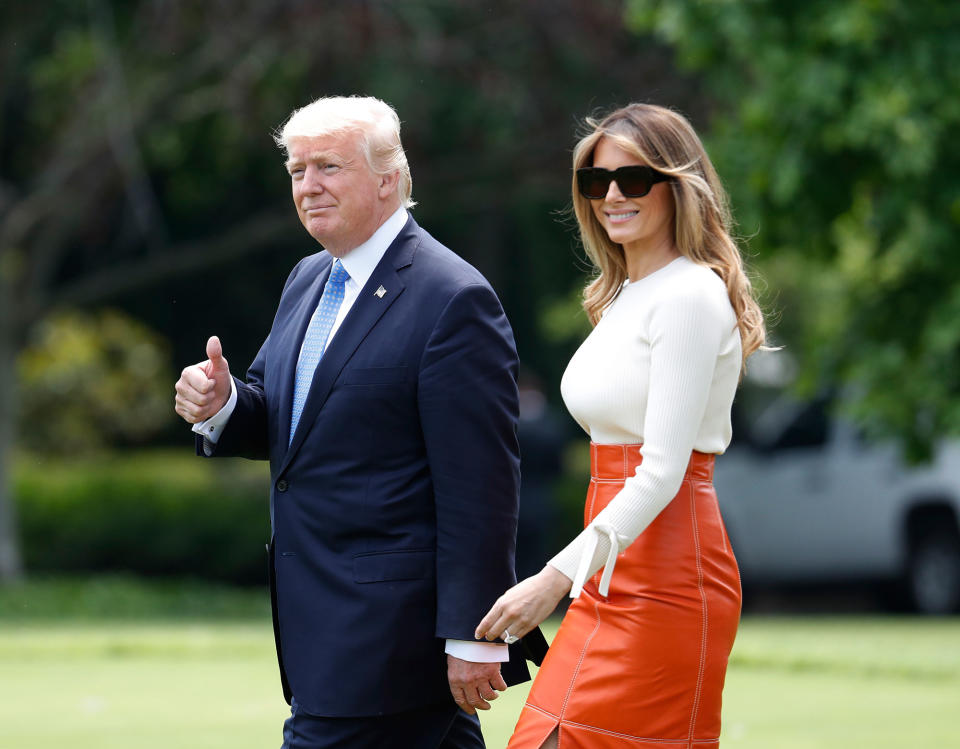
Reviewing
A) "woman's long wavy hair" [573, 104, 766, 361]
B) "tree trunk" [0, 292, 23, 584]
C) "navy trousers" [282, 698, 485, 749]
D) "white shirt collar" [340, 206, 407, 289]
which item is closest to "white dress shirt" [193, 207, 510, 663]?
"white shirt collar" [340, 206, 407, 289]

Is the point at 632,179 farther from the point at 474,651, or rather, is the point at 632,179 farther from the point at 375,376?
the point at 474,651

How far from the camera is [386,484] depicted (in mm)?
3791

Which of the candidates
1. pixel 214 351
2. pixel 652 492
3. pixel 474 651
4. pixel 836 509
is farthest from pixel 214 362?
pixel 836 509

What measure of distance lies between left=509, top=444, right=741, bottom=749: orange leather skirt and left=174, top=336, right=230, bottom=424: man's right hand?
3.43ft

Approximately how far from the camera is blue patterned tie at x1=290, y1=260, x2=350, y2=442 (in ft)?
13.0

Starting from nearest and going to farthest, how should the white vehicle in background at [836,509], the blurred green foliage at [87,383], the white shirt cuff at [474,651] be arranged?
the white shirt cuff at [474,651] < the white vehicle in background at [836,509] < the blurred green foliage at [87,383]

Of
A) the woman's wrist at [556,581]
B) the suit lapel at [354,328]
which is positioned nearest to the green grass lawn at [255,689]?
the suit lapel at [354,328]

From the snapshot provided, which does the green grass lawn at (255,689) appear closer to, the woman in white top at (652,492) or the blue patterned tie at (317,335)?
the blue patterned tie at (317,335)

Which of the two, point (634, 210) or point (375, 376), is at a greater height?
point (634, 210)

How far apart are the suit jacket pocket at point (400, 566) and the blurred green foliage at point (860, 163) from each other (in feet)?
27.9

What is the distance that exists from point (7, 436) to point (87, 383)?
6923 millimetres

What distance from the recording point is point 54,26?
53.4ft

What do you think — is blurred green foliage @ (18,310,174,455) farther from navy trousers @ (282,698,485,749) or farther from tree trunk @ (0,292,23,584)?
navy trousers @ (282,698,485,749)

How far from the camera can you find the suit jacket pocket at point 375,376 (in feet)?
12.5
